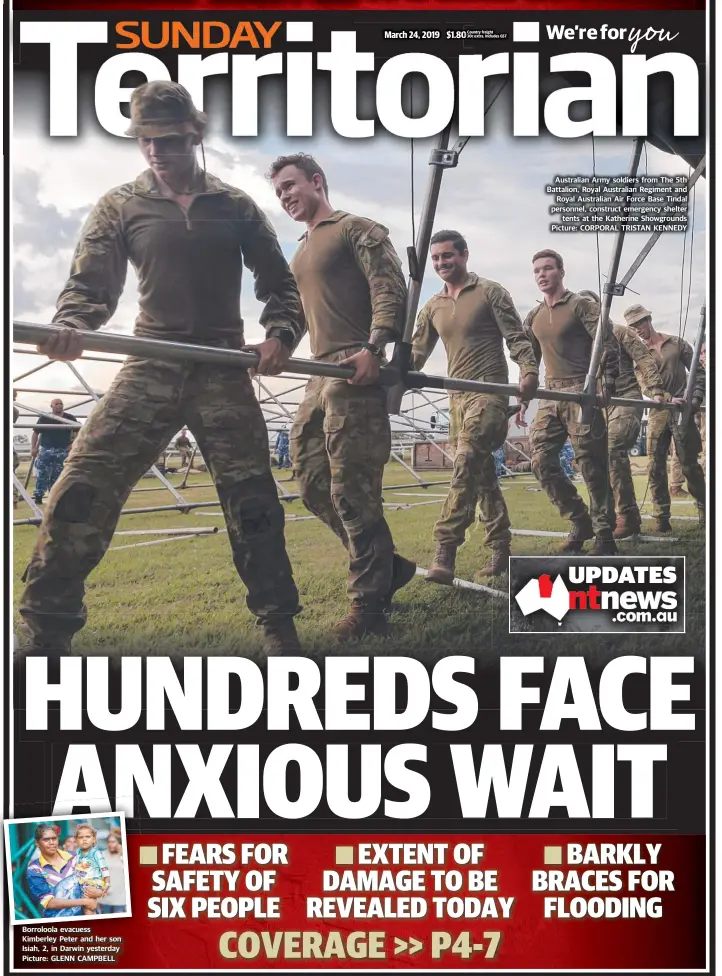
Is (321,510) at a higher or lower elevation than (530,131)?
lower

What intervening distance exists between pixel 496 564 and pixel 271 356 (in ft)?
3.37

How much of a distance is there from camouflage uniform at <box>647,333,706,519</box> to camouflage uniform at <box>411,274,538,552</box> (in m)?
0.49

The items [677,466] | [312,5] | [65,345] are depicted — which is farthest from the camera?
[677,466]

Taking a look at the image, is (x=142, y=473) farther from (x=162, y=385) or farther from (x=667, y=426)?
(x=667, y=426)

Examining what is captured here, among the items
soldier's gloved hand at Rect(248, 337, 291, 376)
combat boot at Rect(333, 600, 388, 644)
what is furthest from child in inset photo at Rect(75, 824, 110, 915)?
soldier's gloved hand at Rect(248, 337, 291, 376)

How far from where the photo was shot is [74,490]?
2.78 meters

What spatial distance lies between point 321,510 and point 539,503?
739 millimetres

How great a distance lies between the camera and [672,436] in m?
2.97

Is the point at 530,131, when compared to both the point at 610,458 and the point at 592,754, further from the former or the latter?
the point at 592,754

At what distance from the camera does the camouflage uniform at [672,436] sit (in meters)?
2.93

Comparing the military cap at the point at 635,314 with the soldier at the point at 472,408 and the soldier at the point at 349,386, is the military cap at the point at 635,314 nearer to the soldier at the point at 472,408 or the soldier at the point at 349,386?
the soldier at the point at 472,408

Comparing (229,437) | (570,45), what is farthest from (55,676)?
(570,45)

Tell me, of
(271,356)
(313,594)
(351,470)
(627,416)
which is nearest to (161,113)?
(271,356)

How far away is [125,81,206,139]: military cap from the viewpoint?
281 centimetres
